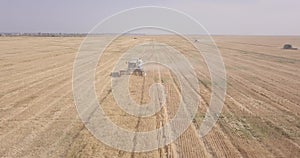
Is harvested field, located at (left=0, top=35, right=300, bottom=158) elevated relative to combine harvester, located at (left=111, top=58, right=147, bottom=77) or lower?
lower

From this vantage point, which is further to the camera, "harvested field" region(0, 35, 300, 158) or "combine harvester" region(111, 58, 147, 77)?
"combine harvester" region(111, 58, 147, 77)

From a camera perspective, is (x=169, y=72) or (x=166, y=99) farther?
(x=169, y=72)

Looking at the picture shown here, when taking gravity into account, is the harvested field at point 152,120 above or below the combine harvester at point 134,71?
below

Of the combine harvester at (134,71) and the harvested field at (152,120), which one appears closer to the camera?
the harvested field at (152,120)

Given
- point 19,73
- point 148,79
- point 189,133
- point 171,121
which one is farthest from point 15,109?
point 19,73

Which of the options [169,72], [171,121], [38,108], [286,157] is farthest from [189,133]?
[169,72]

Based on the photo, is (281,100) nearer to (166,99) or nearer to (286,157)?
(166,99)

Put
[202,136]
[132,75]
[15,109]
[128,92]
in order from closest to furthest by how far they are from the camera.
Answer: [202,136] < [15,109] < [128,92] < [132,75]

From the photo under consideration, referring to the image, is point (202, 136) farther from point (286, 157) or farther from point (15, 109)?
point (15, 109)

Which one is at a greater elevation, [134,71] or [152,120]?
[134,71]

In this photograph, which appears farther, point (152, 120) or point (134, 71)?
point (134, 71)

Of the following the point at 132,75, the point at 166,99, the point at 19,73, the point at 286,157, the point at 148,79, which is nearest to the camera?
the point at 286,157
